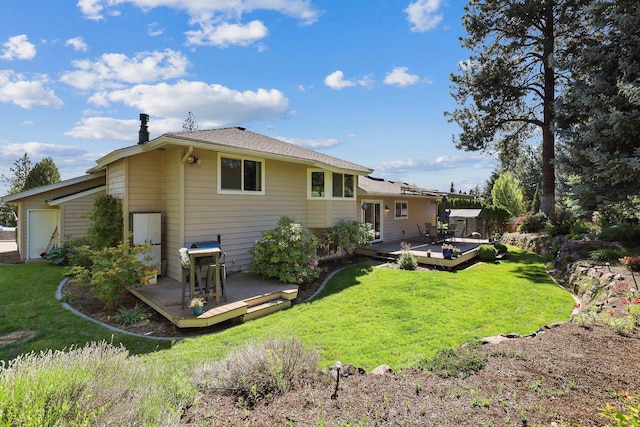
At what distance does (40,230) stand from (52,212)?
0.82 m

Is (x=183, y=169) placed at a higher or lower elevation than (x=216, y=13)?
lower

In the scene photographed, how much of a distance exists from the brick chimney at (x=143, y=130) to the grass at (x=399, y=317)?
6651 mm

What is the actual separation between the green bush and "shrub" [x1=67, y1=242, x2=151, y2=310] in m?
13.6

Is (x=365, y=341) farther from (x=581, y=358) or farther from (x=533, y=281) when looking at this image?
(x=533, y=281)

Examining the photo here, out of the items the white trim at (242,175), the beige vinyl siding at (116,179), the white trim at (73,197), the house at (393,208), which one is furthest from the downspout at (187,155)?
the house at (393,208)

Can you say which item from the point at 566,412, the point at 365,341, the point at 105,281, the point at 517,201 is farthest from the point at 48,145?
the point at 517,201

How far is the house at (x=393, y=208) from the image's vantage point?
47.0 ft

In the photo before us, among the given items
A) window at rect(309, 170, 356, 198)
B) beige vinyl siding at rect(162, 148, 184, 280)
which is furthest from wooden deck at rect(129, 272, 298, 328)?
window at rect(309, 170, 356, 198)

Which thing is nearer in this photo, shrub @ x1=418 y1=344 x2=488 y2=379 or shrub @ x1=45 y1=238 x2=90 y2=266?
shrub @ x1=418 y1=344 x2=488 y2=379

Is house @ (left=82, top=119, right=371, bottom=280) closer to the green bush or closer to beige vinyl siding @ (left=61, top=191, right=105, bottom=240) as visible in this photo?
beige vinyl siding @ (left=61, top=191, right=105, bottom=240)

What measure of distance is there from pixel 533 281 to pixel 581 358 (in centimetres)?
696

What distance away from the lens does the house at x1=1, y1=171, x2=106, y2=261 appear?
1105cm

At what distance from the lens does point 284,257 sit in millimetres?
7949

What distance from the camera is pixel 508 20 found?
1404cm
